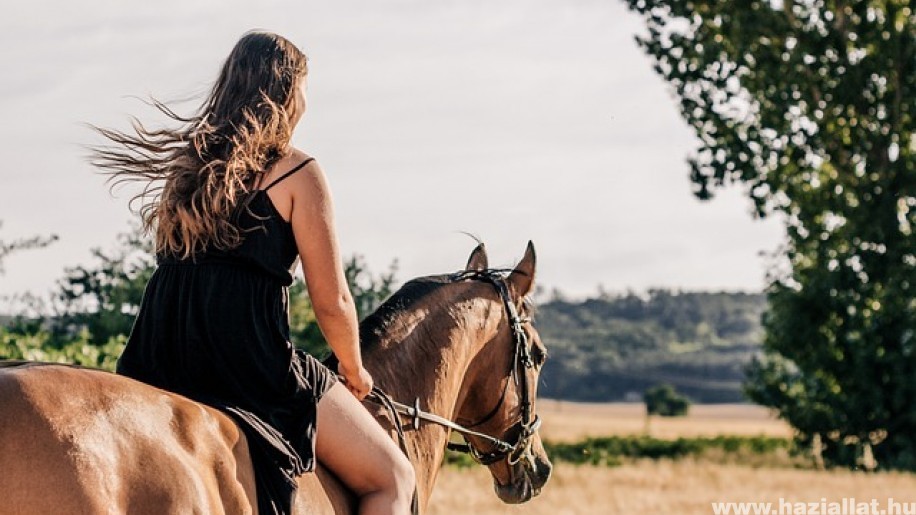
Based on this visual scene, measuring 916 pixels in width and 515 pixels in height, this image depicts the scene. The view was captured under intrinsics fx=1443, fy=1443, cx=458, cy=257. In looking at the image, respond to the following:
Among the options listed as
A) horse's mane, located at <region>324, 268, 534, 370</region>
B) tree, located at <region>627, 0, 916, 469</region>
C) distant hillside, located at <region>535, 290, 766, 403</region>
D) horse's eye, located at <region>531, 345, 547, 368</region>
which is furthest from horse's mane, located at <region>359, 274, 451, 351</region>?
distant hillside, located at <region>535, 290, 766, 403</region>

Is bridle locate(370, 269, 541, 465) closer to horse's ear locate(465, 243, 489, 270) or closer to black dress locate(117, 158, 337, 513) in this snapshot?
horse's ear locate(465, 243, 489, 270)

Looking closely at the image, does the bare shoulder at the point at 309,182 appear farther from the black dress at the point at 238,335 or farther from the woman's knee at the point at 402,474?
the woman's knee at the point at 402,474

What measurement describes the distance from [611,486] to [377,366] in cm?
1819

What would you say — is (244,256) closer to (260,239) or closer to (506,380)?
(260,239)

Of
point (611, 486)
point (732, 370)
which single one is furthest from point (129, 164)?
point (732, 370)

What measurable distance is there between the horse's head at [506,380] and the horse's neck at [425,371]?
293 millimetres

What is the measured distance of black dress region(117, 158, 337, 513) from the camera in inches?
192

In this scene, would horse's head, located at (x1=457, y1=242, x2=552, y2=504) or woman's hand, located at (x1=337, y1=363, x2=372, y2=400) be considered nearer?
woman's hand, located at (x1=337, y1=363, x2=372, y2=400)

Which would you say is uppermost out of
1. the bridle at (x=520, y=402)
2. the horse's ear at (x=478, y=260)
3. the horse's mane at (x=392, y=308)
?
the horse's ear at (x=478, y=260)

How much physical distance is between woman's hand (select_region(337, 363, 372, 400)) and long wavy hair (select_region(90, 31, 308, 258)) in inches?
28.7

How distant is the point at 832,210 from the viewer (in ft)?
114

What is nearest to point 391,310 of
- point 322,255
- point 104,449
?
point 322,255

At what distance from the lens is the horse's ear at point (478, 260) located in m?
7.07

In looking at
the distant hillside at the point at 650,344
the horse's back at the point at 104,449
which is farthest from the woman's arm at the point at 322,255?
the distant hillside at the point at 650,344
